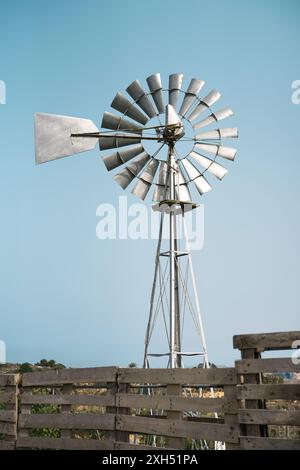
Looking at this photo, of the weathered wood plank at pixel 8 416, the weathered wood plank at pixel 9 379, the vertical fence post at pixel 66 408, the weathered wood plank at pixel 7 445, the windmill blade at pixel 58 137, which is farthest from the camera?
the windmill blade at pixel 58 137

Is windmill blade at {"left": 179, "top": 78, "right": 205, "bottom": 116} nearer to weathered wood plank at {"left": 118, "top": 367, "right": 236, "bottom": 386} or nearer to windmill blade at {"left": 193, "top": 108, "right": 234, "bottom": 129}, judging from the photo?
windmill blade at {"left": 193, "top": 108, "right": 234, "bottom": 129}

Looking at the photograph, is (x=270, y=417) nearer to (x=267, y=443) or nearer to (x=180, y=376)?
(x=267, y=443)

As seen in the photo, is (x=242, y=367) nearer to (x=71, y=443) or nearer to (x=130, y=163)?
(x=71, y=443)

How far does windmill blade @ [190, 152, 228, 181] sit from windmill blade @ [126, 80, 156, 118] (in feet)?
5.03

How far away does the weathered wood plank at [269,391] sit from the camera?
503cm

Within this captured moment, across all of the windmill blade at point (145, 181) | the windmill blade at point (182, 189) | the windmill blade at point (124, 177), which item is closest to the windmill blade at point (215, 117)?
the windmill blade at point (182, 189)

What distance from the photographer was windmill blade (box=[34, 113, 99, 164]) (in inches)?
398

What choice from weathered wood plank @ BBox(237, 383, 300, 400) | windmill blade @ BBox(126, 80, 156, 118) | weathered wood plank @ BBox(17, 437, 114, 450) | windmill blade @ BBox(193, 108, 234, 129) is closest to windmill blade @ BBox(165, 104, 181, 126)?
windmill blade @ BBox(126, 80, 156, 118)

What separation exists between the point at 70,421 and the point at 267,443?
3.04m

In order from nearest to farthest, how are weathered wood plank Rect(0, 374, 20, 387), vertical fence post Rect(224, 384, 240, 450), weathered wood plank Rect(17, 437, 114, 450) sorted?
vertical fence post Rect(224, 384, 240, 450) < weathered wood plank Rect(17, 437, 114, 450) < weathered wood plank Rect(0, 374, 20, 387)

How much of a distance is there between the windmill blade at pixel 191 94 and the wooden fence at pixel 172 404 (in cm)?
700

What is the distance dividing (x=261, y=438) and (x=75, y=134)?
289 inches

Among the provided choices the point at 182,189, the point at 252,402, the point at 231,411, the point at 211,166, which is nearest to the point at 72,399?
the point at 231,411

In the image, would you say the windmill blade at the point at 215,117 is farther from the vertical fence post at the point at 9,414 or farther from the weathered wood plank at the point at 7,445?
the weathered wood plank at the point at 7,445
